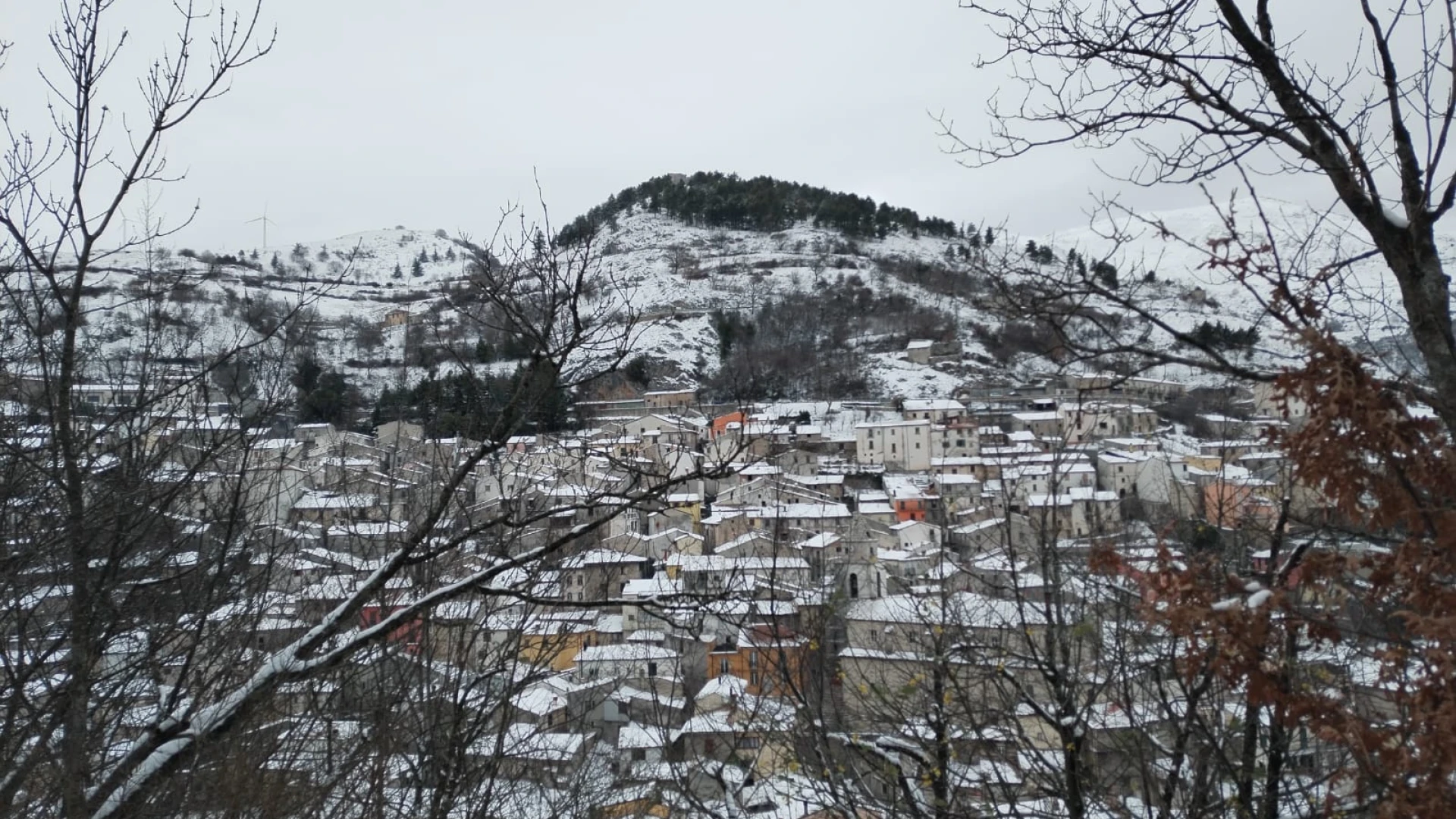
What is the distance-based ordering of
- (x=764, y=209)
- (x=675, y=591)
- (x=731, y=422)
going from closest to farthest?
(x=675, y=591) < (x=731, y=422) < (x=764, y=209)

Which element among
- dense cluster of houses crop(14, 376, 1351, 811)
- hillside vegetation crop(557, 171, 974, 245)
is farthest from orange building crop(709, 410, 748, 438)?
hillside vegetation crop(557, 171, 974, 245)

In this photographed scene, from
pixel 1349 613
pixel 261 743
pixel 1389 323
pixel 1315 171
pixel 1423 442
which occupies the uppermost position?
pixel 1315 171

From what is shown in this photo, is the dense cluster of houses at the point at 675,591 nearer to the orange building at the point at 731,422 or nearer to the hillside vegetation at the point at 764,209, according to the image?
the orange building at the point at 731,422

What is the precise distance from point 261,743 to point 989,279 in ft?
9.61

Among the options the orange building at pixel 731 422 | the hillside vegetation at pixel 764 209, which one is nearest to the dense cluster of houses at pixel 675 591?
the orange building at pixel 731 422

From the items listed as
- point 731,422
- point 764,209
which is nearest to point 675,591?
point 731,422

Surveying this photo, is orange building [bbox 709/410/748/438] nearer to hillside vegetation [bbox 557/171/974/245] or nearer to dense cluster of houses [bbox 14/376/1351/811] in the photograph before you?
dense cluster of houses [bbox 14/376/1351/811]

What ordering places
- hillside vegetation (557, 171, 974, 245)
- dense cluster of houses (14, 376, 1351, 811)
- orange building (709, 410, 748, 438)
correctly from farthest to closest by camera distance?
1. hillside vegetation (557, 171, 974, 245)
2. dense cluster of houses (14, 376, 1351, 811)
3. orange building (709, 410, 748, 438)

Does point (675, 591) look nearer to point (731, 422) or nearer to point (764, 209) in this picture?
point (731, 422)

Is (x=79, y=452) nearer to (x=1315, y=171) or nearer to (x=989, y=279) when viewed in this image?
(x=989, y=279)

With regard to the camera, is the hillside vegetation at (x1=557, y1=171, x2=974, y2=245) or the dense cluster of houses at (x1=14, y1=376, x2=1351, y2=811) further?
the hillside vegetation at (x1=557, y1=171, x2=974, y2=245)

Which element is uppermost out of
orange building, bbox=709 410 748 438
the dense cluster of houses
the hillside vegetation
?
the hillside vegetation

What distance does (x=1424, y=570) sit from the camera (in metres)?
1.77

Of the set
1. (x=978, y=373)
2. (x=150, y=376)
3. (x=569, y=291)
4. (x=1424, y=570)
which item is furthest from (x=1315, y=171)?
(x=150, y=376)
